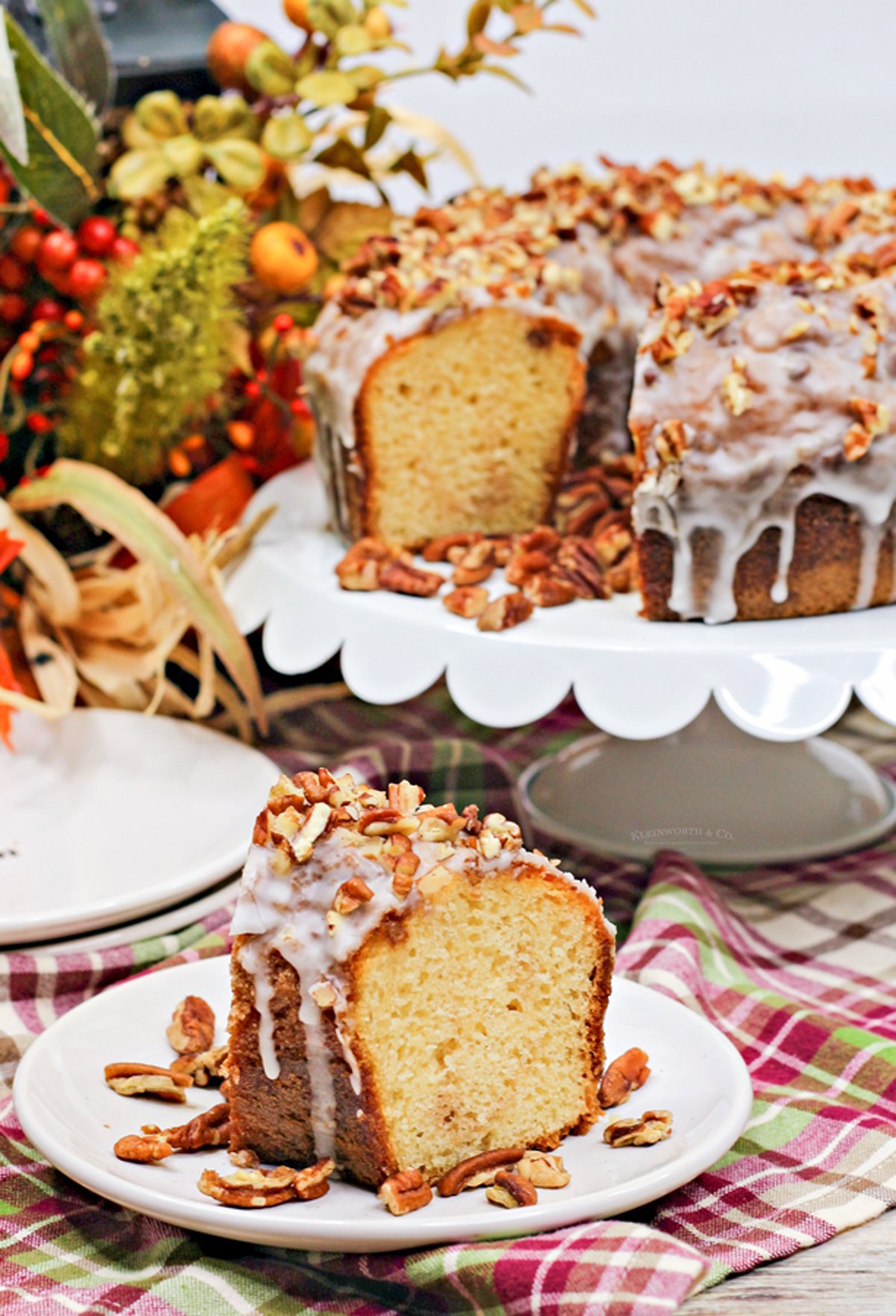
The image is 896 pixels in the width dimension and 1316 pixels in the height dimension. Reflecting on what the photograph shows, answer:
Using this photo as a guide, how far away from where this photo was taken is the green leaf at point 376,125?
2529 mm

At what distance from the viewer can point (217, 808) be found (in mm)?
2092

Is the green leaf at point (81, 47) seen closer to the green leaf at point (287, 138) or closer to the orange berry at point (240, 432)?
the green leaf at point (287, 138)

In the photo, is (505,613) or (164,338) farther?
(164,338)

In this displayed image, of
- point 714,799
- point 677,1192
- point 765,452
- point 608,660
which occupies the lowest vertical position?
point 714,799

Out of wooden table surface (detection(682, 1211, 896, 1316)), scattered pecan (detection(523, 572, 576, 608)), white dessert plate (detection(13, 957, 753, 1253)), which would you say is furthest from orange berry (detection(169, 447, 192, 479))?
wooden table surface (detection(682, 1211, 896, 1316))

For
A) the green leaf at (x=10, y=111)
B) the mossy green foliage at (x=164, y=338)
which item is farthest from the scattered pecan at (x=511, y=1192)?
the green leaf at (x=10, y=111)

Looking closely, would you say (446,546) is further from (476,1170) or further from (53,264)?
(476,1170)

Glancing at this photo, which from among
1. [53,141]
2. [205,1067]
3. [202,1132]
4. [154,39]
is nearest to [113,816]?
[205,1067]

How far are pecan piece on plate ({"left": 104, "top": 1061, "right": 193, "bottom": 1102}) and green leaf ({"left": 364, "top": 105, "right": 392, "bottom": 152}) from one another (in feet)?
5.44

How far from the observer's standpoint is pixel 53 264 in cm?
A: 236

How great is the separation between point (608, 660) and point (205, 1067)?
2.15 feet

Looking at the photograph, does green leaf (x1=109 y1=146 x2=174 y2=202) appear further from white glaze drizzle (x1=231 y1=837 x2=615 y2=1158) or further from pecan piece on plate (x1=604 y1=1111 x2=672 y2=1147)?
pecan piece on plate (x1=604 y1=1111 x2=672 y2=1147)

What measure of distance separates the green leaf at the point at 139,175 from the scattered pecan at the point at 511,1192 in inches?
65.2

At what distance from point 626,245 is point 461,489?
471mm
